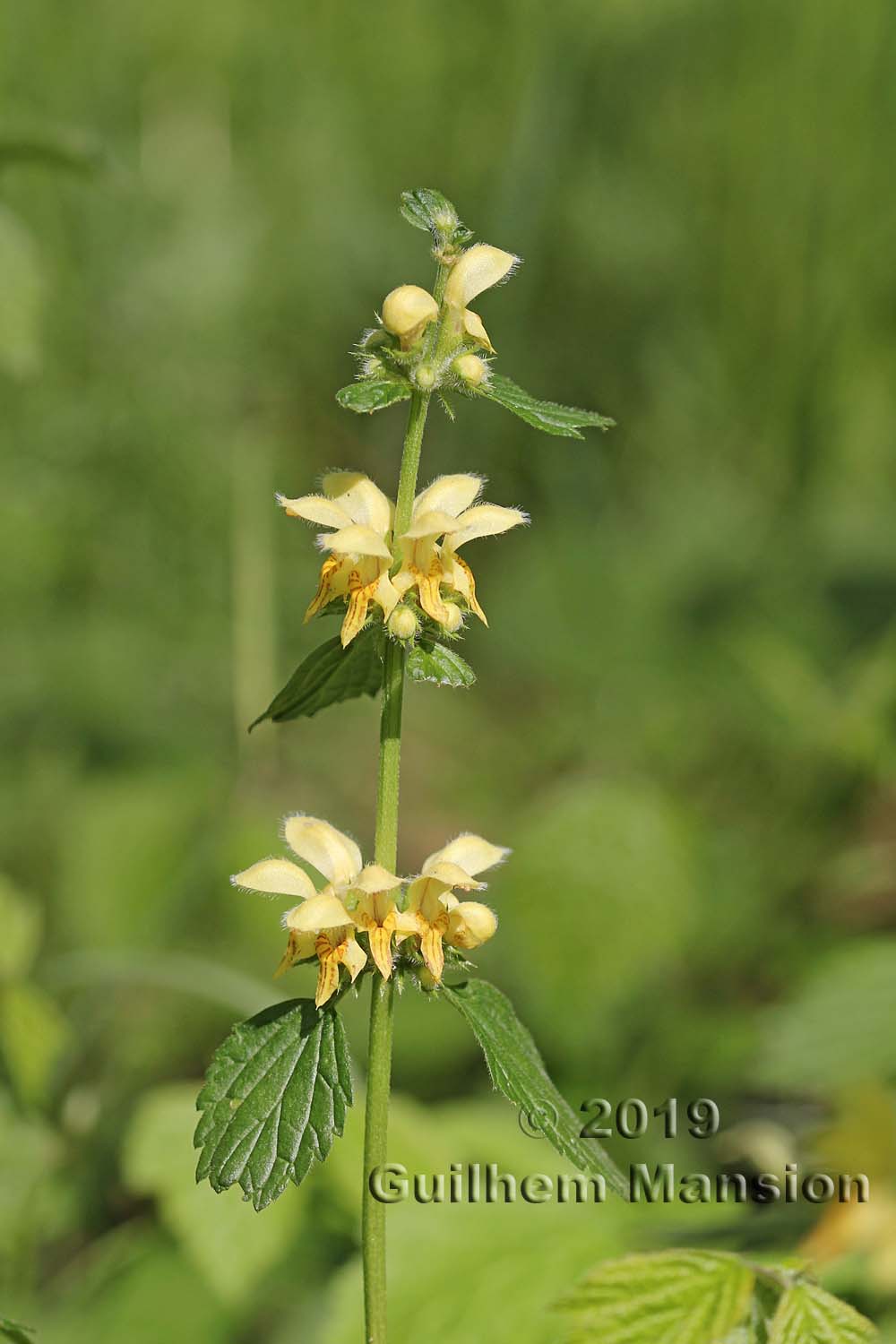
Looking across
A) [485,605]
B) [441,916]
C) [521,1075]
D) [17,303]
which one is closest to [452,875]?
[441,916]

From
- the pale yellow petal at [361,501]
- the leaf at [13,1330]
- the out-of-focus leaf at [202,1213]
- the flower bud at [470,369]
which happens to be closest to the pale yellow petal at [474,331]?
the flower bud at [470,369]

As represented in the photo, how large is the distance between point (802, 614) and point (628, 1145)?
166cm

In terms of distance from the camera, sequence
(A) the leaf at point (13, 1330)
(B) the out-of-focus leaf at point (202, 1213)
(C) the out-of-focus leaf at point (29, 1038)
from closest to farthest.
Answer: (A) the leaf at point (13, 1330), (B) the out-of-focus leaf at point (202, 1213), (C) the out-of-focus leaf at point (29, 1038)

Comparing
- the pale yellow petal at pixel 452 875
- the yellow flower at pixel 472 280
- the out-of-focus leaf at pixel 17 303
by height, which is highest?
the out-of-focus leaf at pixel 17 303

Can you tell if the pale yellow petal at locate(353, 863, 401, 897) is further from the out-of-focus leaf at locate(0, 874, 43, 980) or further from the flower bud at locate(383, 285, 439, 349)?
the out-of-focus leaf at locate(0, 874, 43, 980)

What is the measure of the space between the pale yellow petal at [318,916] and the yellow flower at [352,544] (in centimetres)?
17

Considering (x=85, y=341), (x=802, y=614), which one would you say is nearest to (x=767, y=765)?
(x=802, y=614)

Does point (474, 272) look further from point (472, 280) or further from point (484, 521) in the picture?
point (484, 521)

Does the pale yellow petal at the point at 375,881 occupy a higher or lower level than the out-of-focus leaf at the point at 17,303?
lower

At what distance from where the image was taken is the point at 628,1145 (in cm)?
214

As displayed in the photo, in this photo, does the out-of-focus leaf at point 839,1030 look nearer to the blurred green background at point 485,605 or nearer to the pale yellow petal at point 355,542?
the blurred green background at point 485,605

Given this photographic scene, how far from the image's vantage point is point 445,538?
989 millimetres

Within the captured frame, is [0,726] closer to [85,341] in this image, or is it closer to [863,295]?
[85,341]

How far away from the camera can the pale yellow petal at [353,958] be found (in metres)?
0.91
